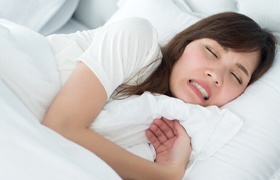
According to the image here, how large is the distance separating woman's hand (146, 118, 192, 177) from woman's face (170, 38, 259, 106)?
0.07 metres

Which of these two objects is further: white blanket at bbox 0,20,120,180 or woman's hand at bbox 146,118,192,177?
woman's hand at bbox 146,118,192,177

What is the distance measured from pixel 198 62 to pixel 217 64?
0.05 meters

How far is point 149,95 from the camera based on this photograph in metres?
1.06

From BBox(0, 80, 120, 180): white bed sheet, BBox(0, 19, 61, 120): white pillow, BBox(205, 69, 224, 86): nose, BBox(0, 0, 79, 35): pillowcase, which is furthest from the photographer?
BBox(0, 0, 79, 35): pillowcase

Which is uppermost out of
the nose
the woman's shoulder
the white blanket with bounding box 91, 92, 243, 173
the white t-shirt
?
the woman's shoulder

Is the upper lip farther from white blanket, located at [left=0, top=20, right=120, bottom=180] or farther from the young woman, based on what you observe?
white blanket, located at [left=0, top=20, right=120, bottom=180]

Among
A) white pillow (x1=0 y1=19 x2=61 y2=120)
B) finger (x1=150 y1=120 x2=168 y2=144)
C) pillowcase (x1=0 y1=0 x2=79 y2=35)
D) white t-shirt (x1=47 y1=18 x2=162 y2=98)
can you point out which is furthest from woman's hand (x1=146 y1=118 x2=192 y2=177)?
pillowcase (x1=0 y1=0 x2=79 y2=35)

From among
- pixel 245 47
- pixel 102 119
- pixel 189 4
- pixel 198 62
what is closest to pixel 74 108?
pixel 102 119

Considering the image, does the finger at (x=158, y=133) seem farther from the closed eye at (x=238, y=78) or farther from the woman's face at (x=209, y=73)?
the closed eye at (x=238, y=78)

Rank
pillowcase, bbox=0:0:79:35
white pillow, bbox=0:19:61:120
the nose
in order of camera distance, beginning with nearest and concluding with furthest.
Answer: white pillow, bbox=0:19:61:120 < the nose < pillowcase, bbox=0:0:79:35

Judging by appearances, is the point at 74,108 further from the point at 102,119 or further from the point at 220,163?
the point at 220,163

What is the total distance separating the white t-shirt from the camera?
3.23ft

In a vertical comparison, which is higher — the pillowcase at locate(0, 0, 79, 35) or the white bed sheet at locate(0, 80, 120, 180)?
the white bed sheet at locate(0, 80, 120, 180)

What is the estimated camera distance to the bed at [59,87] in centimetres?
74
